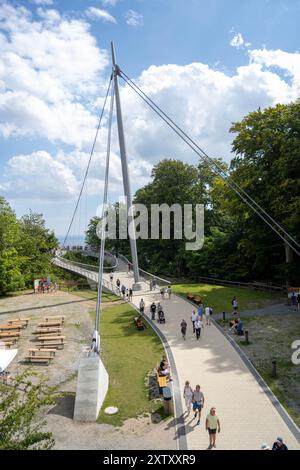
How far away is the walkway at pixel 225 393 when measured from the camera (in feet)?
38.0

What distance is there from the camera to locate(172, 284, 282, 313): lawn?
27406mm

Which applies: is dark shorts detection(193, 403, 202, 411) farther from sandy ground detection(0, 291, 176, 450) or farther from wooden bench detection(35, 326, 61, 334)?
wooden bench detection(35, 326, 61, 334)

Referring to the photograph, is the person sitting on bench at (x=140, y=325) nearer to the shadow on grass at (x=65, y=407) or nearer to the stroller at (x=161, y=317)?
the stroller at (x=161, y=317)

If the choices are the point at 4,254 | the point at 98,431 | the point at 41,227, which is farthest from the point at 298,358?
the point at 41,227

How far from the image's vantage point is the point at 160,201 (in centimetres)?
4831

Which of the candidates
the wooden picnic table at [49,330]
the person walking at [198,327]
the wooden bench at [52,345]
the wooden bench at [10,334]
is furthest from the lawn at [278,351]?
the wooden bench at [10,334]

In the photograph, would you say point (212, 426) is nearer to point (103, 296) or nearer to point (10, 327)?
point (10, 327)

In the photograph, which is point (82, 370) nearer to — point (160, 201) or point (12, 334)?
point (12, 334)

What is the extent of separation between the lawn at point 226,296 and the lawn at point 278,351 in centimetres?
326

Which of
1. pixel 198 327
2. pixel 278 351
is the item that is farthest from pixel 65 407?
pixel 278 351

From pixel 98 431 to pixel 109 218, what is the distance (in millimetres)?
52378

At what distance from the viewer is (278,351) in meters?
18.6

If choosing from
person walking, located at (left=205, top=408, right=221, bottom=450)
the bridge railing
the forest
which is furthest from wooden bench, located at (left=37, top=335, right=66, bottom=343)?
the forest

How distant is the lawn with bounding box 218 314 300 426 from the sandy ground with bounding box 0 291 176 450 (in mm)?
4915
